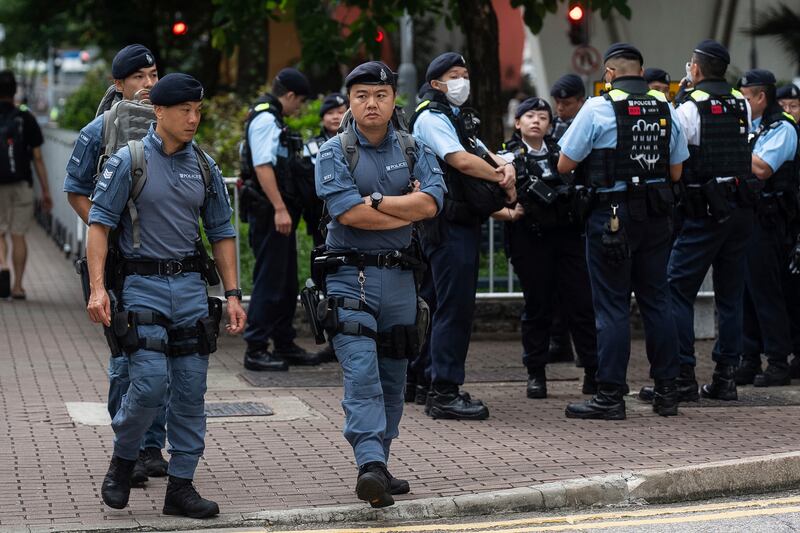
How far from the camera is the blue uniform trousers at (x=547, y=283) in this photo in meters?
9.21

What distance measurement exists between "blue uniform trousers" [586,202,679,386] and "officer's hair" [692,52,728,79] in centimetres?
100

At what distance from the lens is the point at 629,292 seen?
27.8ft

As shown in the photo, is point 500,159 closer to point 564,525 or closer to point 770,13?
point 564,525

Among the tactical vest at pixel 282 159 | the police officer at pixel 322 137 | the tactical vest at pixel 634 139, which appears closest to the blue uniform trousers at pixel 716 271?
the tactical vest at pixel 634 139

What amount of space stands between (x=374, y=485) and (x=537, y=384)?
331 cm

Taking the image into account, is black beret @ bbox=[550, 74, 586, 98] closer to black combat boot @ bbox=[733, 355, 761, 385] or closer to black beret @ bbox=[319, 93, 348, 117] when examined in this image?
black beret @ bbox=[319, 93, 348, 117]

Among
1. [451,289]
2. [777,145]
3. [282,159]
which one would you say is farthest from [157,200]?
[777,145]

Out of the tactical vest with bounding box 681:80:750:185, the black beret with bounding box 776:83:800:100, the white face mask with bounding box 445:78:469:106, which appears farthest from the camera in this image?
the black beret with bounding box 776:83:800:100

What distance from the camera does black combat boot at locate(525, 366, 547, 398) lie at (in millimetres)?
9188

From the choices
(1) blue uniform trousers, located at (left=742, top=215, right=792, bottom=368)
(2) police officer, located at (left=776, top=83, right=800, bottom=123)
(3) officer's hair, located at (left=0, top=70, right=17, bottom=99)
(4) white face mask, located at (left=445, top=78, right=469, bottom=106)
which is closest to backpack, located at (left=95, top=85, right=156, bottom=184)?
(4) white face mask, located at (left=445, top=78, right=469, bottom=106)

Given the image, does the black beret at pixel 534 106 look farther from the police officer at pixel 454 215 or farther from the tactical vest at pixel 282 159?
the tactical vest at pixel 282 159

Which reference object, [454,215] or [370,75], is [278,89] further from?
[370,75]

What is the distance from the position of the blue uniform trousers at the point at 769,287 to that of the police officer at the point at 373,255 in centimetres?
386

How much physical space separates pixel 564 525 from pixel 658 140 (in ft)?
9.35
